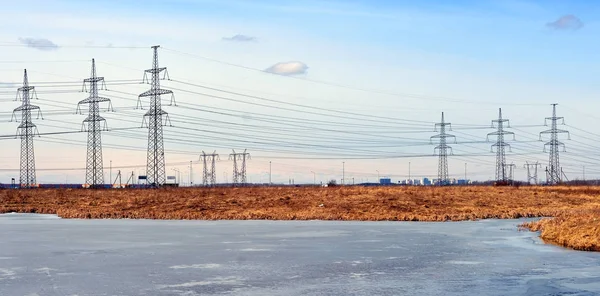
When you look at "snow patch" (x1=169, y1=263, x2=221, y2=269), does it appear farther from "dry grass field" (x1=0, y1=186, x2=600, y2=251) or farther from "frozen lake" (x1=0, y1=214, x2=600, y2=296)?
"dry grass field" (x1=0, y1=186, x2=600, y2=251)

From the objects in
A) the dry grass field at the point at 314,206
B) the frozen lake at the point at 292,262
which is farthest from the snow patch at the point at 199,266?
the dry grass field at the point at 314,206

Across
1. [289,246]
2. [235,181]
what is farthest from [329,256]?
[235,181]

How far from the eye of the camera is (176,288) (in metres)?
19.1

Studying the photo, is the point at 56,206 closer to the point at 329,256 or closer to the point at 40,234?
the point at 40,234

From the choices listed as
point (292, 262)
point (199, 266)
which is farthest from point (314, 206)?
point (199, 266)

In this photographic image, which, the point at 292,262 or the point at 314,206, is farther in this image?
the point at 314,206

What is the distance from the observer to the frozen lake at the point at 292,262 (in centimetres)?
1916

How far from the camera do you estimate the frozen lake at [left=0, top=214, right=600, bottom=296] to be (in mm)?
19156

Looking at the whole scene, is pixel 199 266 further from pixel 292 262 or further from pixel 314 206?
pixel 314 206

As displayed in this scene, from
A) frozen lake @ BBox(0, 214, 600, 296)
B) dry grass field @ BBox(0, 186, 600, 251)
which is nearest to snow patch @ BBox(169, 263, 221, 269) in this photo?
frozen lake @ BBox(0, 214, 600, 296)

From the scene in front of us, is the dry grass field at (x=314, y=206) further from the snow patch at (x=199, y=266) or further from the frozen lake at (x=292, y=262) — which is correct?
the snow patch at (x=199, y=266)

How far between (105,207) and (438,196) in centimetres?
2799

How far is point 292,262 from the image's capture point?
2455 centimetres

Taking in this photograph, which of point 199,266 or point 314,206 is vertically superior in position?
point 314,206
